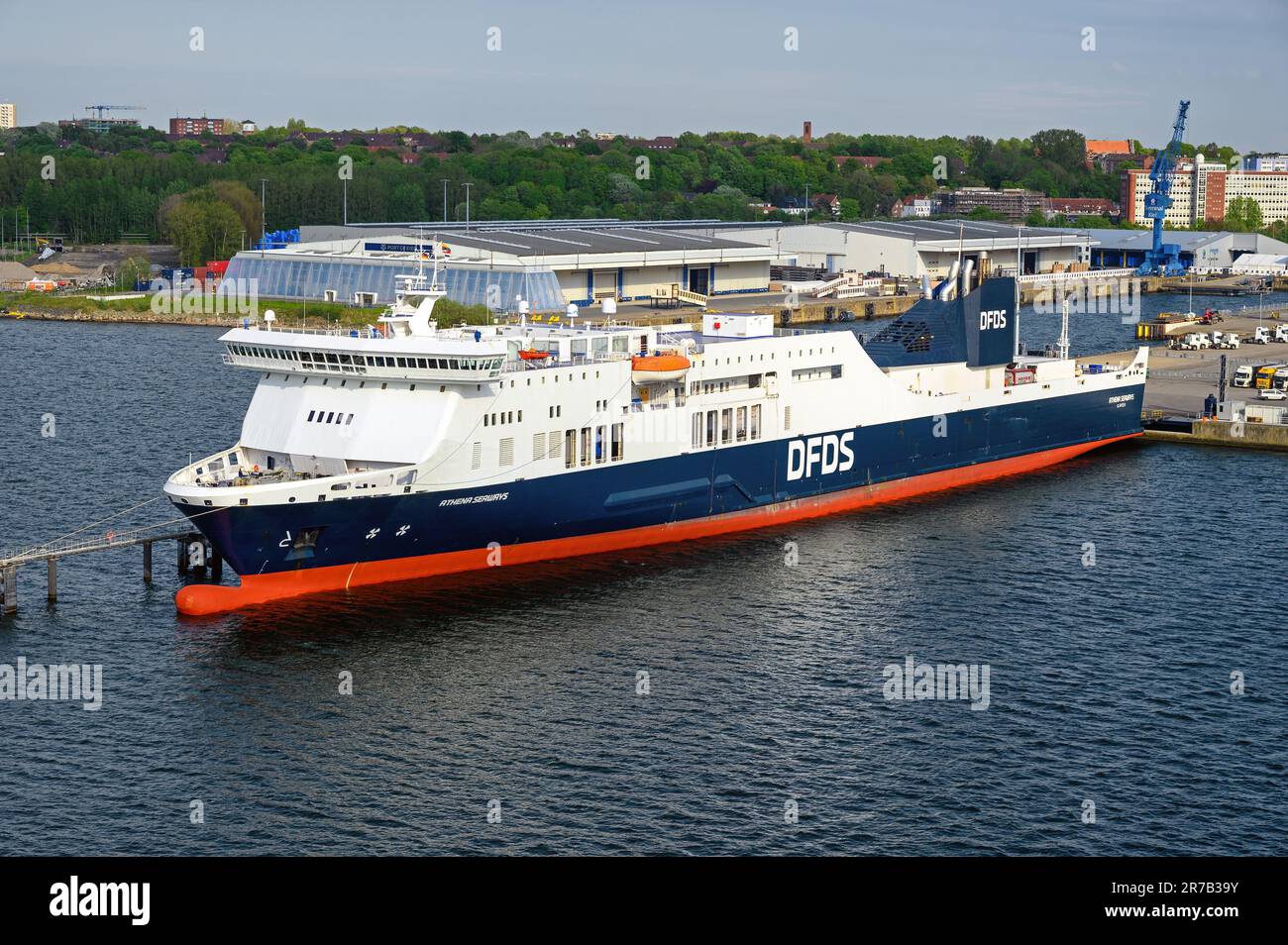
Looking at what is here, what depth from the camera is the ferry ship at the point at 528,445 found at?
4116cm

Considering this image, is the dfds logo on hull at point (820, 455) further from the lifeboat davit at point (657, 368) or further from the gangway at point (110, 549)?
the gangway at point (110, 549)

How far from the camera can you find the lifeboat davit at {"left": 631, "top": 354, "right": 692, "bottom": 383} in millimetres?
48062

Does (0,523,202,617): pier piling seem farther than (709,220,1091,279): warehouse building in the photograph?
No

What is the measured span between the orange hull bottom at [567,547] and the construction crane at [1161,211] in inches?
3886

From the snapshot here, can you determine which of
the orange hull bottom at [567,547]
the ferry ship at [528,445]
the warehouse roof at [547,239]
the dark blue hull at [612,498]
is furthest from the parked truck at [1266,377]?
the warehouse roof at [547,239]

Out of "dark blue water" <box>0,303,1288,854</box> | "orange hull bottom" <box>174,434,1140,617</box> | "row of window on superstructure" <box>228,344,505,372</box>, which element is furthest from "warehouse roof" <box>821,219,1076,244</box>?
"row of window on superstructure" <box>228,344,505,372</box>

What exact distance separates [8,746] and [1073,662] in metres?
24.2

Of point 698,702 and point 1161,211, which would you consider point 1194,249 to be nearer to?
point 1161,211

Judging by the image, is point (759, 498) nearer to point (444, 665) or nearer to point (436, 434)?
point (436, 434)

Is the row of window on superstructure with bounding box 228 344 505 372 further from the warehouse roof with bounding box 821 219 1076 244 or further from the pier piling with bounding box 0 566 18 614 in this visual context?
the warehouse roof with bounding box 821 219 1076 244

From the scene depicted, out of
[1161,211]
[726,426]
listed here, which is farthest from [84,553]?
[1161,211]

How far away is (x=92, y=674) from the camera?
3469cm

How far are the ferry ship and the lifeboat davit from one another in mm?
73

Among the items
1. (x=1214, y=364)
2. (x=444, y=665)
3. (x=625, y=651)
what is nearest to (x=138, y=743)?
(x=444, y=665)
